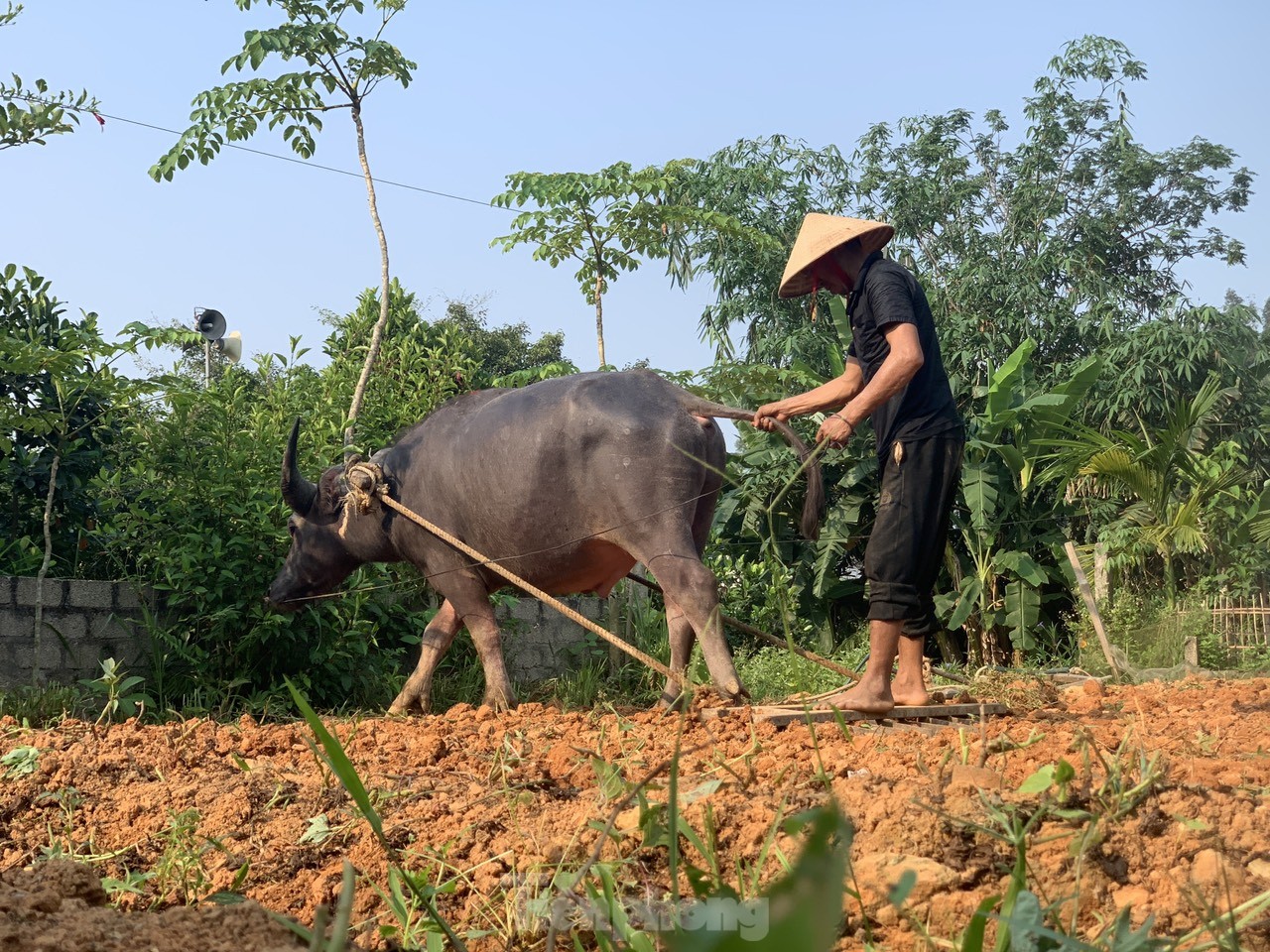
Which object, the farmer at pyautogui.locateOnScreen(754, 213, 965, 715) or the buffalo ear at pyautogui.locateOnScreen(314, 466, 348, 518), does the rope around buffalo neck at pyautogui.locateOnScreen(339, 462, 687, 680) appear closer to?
the buffalo ear at pyautogui.locateOnScreen(314, 466, 348, 518)

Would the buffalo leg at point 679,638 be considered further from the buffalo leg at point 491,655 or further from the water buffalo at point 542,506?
the buffalo leg at point 491,655

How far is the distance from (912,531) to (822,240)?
3.66 feet

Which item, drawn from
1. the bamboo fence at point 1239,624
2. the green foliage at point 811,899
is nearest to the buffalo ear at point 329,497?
the green foliage at point 811,899

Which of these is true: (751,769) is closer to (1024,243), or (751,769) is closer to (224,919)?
(224,919)

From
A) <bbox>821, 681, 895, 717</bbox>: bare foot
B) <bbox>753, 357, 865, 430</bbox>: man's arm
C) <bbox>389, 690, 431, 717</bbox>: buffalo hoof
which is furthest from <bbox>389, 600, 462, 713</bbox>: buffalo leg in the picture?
<bbox>821, 681, 895, 717</bbox>: bare foot

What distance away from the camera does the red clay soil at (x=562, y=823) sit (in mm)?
1996

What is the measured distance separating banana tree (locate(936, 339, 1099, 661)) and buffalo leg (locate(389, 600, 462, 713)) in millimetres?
5978

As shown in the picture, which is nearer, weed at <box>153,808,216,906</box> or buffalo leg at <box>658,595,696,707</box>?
weed at <box>153,808,216,906</box>

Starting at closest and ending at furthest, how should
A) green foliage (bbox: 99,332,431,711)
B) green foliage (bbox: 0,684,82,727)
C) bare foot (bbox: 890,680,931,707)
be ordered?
bare foot (bbox: 890,680,931,707), green foliage (bbox: 0,684,82,727), green foliage (bbox: 99,332,431,711)

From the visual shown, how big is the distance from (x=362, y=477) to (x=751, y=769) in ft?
11.2

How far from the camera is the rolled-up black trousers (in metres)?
4.39

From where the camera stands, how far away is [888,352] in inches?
179

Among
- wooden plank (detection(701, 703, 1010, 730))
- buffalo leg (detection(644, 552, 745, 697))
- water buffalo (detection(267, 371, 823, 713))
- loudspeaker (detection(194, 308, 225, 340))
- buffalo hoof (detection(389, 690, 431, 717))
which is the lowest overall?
buffalo hoof (detection(389, 690, 431, 717))

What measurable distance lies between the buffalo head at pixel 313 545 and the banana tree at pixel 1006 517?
20.6 feet
